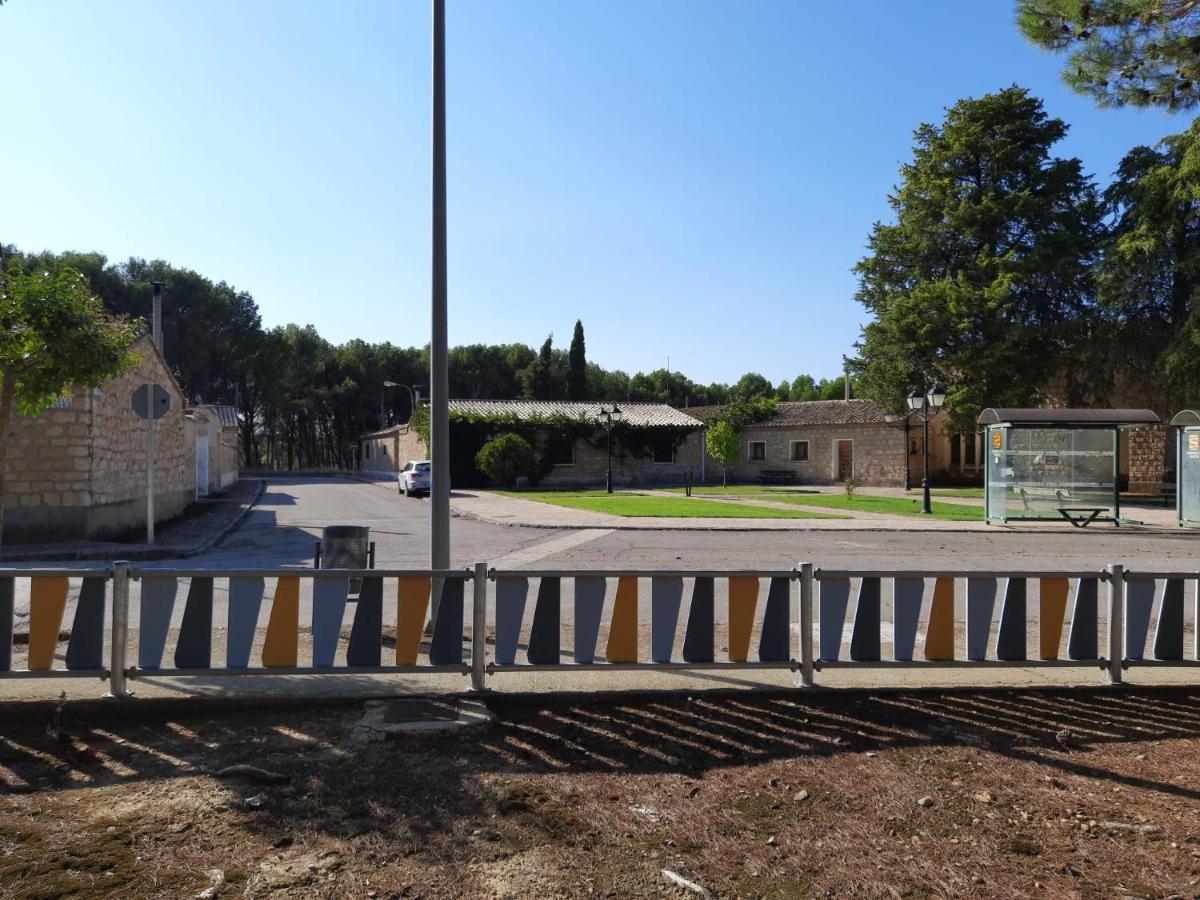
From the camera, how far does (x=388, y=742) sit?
14.1ft

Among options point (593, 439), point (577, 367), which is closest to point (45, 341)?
point (593, 439)

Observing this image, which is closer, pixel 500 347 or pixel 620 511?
pixel 620 511

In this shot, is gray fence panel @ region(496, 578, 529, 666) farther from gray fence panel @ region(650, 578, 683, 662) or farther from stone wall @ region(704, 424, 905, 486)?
stone wall @ region(704, 424, 905, 486)

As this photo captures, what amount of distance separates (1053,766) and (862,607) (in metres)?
1.38

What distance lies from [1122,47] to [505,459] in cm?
3218

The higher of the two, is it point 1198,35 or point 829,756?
point 1198,35

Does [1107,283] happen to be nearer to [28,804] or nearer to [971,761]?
[971,761]

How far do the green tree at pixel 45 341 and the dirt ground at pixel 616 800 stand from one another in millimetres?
3885

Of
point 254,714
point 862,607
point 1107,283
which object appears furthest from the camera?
point 1107,283

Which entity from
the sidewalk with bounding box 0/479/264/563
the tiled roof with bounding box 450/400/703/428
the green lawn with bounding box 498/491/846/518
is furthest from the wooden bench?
the sidewalk with bounding box 0/479/264/563

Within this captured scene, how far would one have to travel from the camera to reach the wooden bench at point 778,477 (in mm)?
42531

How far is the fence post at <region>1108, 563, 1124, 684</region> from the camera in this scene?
17.3ft

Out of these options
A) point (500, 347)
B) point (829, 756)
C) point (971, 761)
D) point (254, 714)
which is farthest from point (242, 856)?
point (500, 347)

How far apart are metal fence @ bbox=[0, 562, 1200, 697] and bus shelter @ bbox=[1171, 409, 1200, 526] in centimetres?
1638
